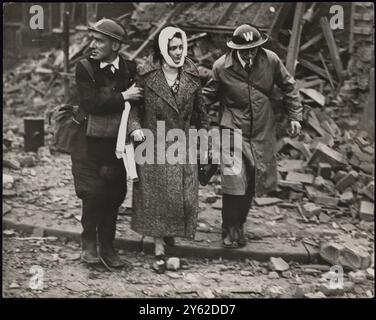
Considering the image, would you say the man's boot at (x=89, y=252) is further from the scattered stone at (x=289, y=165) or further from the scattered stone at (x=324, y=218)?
the scattered stone at (x=289, y=165)

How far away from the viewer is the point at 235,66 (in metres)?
4.91

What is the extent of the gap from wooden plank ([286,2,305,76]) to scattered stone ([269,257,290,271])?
350cm

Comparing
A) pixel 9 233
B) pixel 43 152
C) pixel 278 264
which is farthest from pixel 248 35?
pixel 43 152

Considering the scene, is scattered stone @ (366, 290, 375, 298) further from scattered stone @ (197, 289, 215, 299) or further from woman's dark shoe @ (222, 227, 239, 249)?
scattered stone @ (197, 289, 215, 299)

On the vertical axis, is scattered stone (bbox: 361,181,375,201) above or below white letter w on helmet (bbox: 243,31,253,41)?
below

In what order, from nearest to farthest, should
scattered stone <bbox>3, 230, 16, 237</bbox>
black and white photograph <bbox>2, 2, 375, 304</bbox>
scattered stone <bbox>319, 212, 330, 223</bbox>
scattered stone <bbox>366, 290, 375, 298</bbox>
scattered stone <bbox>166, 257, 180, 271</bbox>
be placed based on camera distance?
black and white photograph <bbox>2, 2, 375, 304</bbox> → scattered stone <bbox>366, 290, 375, 298</bbox> → scattered stone <bbox>166, 257, 180, 271</bbox> → scattered stone <bbox>3, 230, 16, 237</bbox> → scattered stone <bbox>319, 212, 330, 223</bbox>

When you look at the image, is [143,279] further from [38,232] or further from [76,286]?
[38,232]

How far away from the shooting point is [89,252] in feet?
15.8

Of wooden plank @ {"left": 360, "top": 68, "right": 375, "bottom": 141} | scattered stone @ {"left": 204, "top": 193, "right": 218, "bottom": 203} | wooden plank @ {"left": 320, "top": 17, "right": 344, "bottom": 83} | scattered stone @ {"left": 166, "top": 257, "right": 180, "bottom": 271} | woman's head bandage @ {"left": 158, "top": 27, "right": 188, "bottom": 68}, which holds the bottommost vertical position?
scattered stone @ {"left": 166, "top": 257, "right": 180, "bottom": 271}

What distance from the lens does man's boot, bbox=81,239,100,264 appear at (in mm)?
4816

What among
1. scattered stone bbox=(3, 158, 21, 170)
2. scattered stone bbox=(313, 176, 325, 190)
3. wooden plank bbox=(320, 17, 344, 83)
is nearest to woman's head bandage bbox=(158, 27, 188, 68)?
scattered stone bbox=(313, 176, 325, 190)

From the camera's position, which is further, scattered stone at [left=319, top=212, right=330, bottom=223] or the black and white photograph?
scattered stone at [left=319, top=212, right=330, bottom=223]
